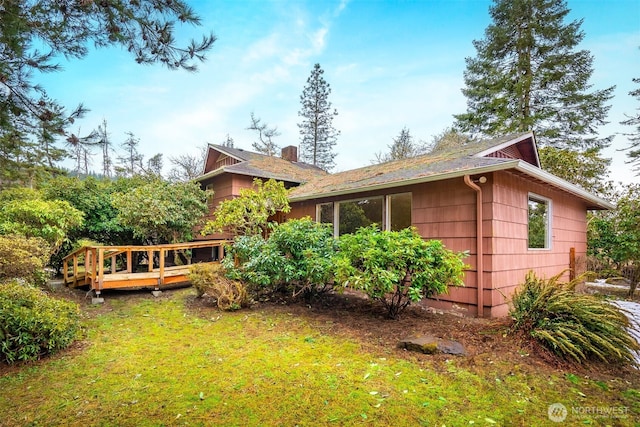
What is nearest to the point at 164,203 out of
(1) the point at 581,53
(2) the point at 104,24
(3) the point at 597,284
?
(2) the point at 104,24

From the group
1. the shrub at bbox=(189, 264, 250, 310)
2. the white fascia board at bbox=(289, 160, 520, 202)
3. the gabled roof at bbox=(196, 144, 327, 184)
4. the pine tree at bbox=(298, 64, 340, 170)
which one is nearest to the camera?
the white fascia board at bbox=(289, 160, 520, 202)

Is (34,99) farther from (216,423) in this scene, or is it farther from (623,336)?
(623,336)

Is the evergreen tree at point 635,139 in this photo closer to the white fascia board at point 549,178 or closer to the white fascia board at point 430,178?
the white fascia board at point 549,178

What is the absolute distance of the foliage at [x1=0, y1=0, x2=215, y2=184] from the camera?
11.0 ft

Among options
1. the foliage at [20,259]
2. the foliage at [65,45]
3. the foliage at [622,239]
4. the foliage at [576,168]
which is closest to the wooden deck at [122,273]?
the foliage at [20,259]

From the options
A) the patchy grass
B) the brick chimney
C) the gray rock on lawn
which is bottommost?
the patchy grass

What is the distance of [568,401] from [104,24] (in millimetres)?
6161

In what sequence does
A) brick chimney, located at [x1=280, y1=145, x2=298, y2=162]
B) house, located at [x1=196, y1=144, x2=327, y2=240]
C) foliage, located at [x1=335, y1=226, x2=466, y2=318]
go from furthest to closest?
brick chimney, located at [x1=280, y1=145, x2=298, y2=162]
house, located at [x1=196, y1=144, x2=327, y2=240]
foliage, located at [x1=335, y1=226, x2=466, y2=318]

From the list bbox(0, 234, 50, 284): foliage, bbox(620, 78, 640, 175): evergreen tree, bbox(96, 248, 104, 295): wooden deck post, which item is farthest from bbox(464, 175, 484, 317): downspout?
bbox(620, 78, 640, 175): evergreen tree

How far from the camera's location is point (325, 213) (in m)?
8.52

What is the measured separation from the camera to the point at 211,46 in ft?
12.5

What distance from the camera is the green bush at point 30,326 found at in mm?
3535

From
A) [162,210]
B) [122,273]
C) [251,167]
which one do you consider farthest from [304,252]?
[251,167]

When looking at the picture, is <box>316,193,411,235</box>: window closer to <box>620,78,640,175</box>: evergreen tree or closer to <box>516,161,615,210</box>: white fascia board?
<box>516,161,615,210</box>: white fascia board
